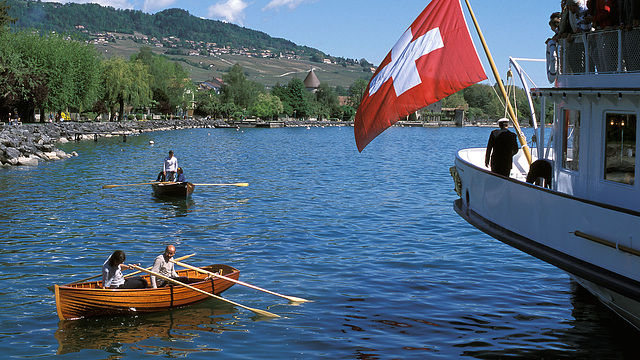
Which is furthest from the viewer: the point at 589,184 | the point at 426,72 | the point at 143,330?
the point at 143,330

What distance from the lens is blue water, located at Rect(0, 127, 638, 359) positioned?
13836 millimetres

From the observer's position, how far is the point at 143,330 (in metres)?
14.7

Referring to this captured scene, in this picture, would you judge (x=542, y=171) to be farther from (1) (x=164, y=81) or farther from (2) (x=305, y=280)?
(1) (x=164, y=81)

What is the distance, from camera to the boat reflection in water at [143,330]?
1368cm

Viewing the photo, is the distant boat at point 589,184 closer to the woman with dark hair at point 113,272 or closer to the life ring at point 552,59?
the life ring at point 552,59

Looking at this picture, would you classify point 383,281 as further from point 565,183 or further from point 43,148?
point 43,148

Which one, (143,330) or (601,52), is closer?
(601,52)

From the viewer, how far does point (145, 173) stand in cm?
5144

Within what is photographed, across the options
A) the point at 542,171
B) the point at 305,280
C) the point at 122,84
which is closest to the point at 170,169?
the point at 305,280

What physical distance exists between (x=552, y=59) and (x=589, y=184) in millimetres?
2784

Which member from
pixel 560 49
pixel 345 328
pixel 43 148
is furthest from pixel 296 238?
pixel 43 148

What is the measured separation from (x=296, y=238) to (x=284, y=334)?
36.2ft

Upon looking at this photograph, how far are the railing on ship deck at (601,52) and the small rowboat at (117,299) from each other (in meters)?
9.34

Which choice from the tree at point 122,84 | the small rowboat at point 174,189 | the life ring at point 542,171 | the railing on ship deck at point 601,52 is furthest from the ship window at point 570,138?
the tree at point 122,84
